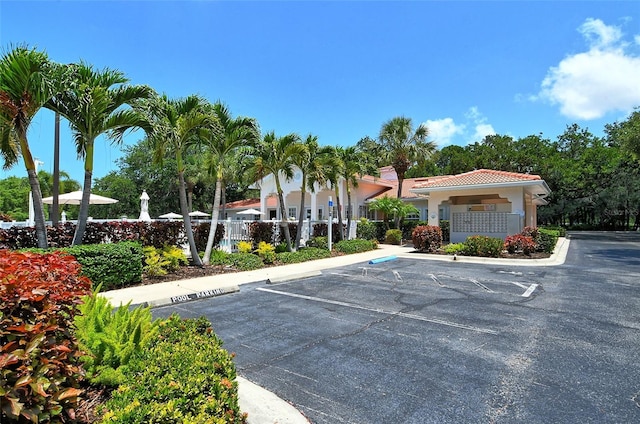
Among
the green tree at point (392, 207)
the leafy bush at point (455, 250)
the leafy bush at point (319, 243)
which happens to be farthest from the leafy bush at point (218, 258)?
the green tree at point (392, 207)

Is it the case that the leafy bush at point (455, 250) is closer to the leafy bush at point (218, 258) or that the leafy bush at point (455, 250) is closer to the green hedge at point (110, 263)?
the leafy bush at point (218, 258)

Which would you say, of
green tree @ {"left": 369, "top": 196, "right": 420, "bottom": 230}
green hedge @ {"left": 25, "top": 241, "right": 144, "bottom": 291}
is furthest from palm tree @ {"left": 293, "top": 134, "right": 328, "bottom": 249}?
green hedge @ {"left": 25, "top": 241, "right": 144, "bottom": 291}

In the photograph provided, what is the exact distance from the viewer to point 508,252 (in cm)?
1661

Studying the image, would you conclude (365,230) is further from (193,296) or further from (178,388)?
(178,388)

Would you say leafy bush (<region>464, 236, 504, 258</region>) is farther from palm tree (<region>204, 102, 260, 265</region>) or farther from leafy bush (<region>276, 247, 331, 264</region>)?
palm tree (<region>204, 102, 260, 265</region>)

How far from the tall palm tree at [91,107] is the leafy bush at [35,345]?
7.23 m

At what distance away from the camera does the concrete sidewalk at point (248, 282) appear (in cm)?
326

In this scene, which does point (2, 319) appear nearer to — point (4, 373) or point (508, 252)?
point (4, 373)

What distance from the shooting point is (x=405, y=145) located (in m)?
26.8

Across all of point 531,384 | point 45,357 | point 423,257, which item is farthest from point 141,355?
point 423,257

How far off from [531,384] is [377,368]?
1.63 meters

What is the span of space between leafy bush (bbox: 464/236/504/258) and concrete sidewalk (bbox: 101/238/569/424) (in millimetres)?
836

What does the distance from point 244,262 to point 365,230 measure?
13.2m

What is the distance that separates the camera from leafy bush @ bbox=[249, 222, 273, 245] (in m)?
16.1
